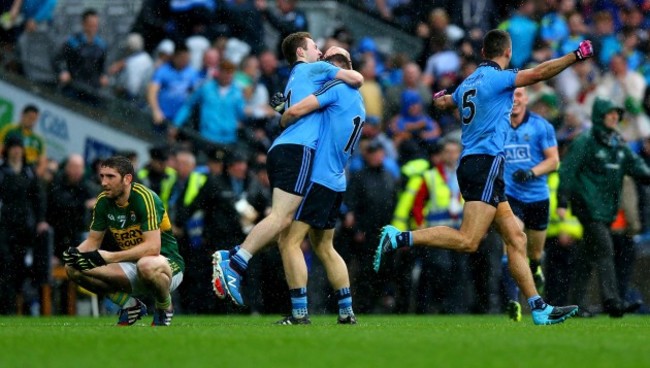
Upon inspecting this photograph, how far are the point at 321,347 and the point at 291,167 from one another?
3.29 metres

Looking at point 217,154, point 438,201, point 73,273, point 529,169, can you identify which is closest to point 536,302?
point 529,169

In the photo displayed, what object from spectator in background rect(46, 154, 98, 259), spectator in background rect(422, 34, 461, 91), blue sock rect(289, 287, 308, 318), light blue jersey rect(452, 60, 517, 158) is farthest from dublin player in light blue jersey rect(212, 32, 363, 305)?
spectator in background rect(422, 34, 461, 91)

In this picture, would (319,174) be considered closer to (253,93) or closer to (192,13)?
(253,93)

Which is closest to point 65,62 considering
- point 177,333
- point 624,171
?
point 624,171

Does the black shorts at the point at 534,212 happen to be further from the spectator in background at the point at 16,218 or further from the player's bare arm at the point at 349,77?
the spectator in background at the point at 16,218

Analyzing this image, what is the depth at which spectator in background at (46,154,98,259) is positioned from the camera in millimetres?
18312

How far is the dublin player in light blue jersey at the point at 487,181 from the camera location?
39.0ft

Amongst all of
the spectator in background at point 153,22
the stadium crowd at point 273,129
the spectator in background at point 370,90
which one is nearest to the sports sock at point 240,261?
the stadium crowd at point 273,129

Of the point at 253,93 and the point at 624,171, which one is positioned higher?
the point at 253,93

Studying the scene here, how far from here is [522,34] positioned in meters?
23.6

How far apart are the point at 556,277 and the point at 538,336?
781 cm

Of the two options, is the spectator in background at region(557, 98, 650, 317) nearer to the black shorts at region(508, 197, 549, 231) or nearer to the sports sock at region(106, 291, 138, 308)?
the black shorts at region(508, 197, 549, 231)

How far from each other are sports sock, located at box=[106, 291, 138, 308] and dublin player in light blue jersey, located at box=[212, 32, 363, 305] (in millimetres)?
1113

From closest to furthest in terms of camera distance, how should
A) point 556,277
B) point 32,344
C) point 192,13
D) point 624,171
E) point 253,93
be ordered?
1. point 32,344
2. point 624,171
3. point 556,277
4. point 253,93
5. point 192,13
